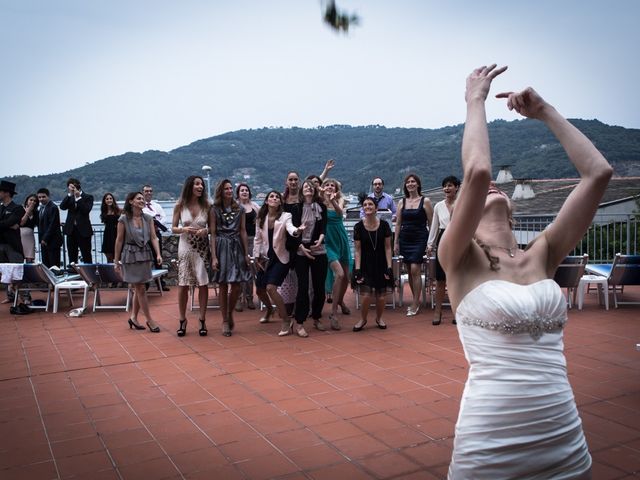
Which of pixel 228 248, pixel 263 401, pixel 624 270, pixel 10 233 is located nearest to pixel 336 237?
pixel 228 248

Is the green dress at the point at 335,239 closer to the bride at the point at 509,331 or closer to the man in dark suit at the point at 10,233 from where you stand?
the man in dark suit at the point at 10,233

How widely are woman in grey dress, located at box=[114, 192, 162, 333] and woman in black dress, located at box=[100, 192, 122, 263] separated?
3326mm

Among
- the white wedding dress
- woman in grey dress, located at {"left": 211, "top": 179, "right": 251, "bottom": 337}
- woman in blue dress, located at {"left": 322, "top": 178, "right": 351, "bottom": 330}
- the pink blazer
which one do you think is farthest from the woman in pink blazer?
the white wedding dress

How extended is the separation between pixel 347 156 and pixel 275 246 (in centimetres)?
2126

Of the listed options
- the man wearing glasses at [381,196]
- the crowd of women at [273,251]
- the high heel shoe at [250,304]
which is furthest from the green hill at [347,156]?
the crowd of women at [273,251]

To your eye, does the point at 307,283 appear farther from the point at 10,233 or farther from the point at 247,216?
the point at 10,233

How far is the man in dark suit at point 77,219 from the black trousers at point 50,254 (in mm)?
262

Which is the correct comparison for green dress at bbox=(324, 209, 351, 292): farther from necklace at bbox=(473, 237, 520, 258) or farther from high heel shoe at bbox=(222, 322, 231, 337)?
necklace at bbox=(473, 237, 520, 258)

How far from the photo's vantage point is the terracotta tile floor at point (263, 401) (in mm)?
4242

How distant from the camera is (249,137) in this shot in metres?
32.9

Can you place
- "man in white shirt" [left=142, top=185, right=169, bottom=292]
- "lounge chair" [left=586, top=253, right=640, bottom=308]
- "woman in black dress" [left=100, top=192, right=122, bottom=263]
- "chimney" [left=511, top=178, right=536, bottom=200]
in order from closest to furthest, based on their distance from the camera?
"lounge chair" [left=586, top=253, right=640, bottom=308] → "woman in black dress" [left=100, top=192, right=122, bottom=263] → "man in white shirt" [left=142, top=185, right=169, bottom=292] → "chimney" [left=511, top=178, right=536, bottom=200]

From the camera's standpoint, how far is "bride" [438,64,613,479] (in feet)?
6.88

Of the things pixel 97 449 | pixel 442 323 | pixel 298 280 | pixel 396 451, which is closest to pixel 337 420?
pixel 396 451

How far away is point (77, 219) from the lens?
12.6 meters
